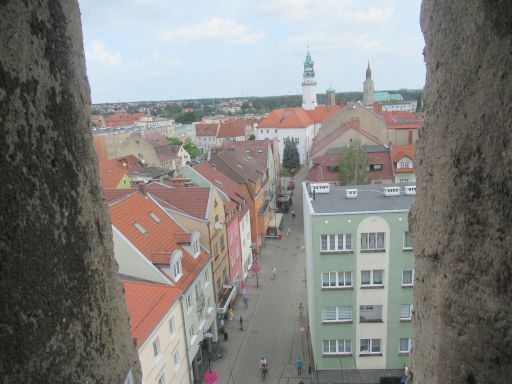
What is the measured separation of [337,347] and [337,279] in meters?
3.00

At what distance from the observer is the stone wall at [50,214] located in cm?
224

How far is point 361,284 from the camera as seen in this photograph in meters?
16.0

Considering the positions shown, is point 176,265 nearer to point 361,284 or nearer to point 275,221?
point 361,284

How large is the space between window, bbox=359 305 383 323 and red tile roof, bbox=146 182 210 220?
29.1 feet

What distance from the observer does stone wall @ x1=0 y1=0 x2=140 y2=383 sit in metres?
2.24

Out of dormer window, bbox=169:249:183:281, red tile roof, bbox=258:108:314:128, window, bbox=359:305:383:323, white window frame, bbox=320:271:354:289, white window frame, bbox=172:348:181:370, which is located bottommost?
white window frame, bbox=172:348:181:370

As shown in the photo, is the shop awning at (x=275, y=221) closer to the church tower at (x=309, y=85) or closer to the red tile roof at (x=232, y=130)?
the red tile roof at (x=232, y=130)

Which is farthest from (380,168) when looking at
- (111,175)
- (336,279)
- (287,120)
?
(287,120)

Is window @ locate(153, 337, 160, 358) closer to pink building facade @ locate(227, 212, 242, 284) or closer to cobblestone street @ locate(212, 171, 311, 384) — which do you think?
cobblestone street @ locate(212, 171, 311, 384)

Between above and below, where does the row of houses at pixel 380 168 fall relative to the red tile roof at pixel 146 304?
above

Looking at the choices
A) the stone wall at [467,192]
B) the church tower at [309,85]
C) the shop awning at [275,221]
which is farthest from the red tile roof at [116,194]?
the church tower at [309,85]

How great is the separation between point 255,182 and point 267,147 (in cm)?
1233

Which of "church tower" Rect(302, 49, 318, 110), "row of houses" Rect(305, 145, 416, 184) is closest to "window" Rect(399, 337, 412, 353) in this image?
"row of houses" Rect(305, 145, 416, 184)

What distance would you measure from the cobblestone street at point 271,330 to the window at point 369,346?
2930 millimetres
